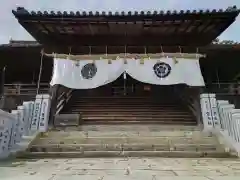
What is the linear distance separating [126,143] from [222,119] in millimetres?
3520

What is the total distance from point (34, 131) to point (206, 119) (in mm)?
5917

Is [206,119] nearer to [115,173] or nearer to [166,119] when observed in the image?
[166,119]

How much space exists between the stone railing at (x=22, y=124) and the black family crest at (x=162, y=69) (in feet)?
14.2

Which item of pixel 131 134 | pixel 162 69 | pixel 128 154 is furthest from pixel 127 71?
pixel 128 154

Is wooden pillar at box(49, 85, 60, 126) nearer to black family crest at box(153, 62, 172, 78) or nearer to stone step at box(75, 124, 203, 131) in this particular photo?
stone step at box(75, 124, 203, 131)

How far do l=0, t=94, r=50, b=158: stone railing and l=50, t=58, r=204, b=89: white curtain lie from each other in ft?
4.52

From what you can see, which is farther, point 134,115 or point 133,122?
point 134,115

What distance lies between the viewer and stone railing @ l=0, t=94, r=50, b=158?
6.65 m

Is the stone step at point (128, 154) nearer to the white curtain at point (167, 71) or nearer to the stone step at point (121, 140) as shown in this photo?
the stone step at point (121, 140)

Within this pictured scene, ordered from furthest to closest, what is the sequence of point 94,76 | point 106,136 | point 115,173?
point 94,76 → point 106,136 → point 115,173

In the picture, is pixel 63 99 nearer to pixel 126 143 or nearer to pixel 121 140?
pixel 121 140

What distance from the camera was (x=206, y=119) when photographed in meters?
9.02

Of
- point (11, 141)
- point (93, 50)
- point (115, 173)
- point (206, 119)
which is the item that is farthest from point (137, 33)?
point (115, 173)

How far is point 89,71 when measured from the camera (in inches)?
411
